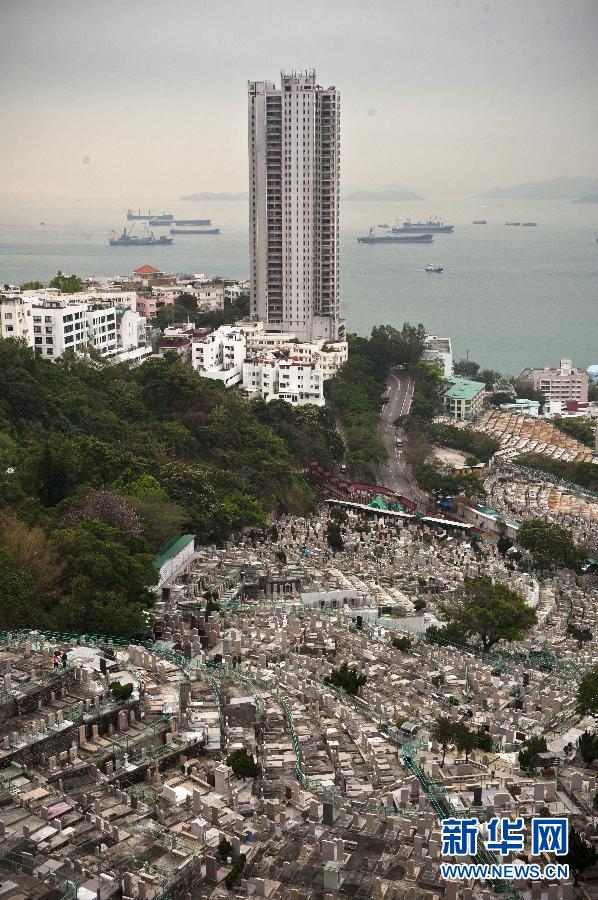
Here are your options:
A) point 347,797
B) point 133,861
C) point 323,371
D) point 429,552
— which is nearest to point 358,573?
point 429,552

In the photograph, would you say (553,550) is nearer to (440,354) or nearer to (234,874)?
(234,874)

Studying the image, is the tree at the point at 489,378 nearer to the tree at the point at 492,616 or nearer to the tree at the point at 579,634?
the tree at the point at 579,634

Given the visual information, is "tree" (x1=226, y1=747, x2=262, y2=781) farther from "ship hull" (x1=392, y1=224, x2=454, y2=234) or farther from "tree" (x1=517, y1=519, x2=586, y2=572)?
"ship hull" (x1=392, y1=224, x2=454, y2=234)

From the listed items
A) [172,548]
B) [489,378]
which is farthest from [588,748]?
[489,378]

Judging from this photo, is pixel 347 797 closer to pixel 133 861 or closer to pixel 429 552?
pixel 133 861

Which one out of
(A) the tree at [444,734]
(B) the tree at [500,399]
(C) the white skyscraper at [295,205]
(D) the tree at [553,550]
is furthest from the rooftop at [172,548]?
(B) the tree at [500,399]

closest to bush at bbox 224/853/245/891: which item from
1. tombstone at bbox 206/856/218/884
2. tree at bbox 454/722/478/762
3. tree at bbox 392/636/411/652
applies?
tombstone at bbox 206/856/218/884
